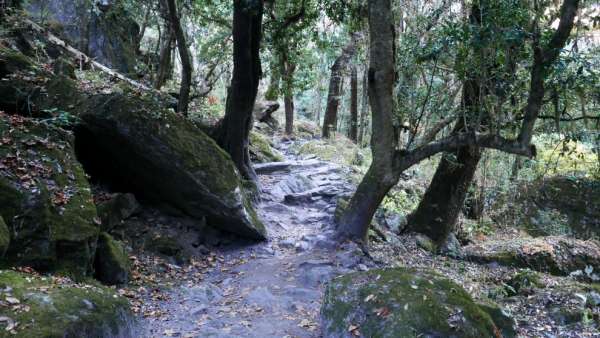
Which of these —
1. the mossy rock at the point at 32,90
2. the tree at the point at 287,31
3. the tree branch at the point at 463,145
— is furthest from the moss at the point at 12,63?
the tree branch at the point at 463,145

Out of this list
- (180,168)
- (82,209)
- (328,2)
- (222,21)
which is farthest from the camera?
(222,21)

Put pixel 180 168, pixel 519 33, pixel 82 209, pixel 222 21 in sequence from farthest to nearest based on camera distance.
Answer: pixel 222 21 → pixel 180 168 → pixel 82 209 → pixel 519 33

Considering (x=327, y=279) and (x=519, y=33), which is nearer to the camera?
(x=519, y=33)

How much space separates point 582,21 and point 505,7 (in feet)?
4.82

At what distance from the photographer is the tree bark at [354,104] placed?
65.7 ft

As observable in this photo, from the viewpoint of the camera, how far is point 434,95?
26.0 feet

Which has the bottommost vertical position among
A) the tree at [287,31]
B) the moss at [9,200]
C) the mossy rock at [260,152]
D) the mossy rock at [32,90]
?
the moss at [9,200]

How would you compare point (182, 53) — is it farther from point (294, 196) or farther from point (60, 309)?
point (60, 309)

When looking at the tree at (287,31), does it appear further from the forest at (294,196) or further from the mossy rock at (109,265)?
the mossy rock at (109,265)

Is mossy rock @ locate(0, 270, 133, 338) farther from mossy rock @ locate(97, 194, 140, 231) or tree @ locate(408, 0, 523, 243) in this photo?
tree @ locate(408, 0, 523, 243)

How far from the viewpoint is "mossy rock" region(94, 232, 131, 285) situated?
5980 mm

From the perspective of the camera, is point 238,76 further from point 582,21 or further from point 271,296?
point 582,21

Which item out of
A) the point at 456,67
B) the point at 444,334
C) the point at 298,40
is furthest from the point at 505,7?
the point at 298,40

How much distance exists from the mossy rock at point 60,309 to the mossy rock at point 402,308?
A: 210cm
